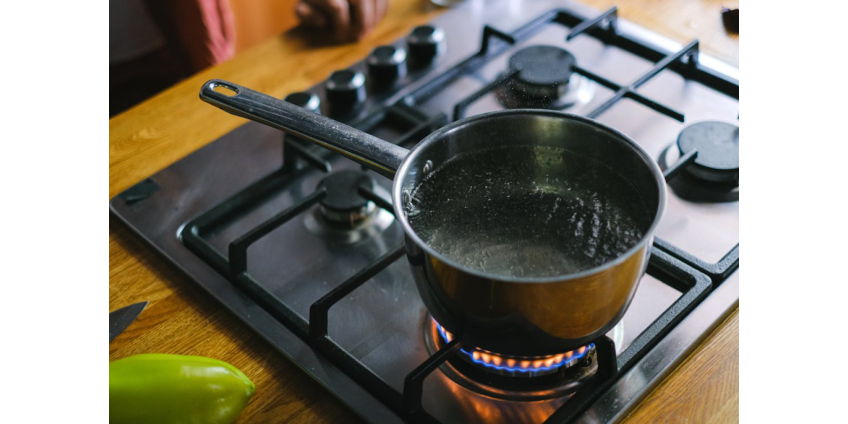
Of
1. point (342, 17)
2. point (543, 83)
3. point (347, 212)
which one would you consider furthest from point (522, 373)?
point (342, 17)

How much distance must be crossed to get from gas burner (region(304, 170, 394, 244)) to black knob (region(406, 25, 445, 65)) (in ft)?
0.72

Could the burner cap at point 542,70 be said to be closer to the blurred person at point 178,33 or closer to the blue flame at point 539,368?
the blurred person at point 178,33

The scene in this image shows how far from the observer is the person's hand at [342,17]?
36.6 inches

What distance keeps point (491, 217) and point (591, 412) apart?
0.52 feet

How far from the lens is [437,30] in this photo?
914 mm

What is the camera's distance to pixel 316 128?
591 mm

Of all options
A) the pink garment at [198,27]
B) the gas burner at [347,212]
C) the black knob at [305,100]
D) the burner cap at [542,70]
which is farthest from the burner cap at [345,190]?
the pink garment at [198,27]

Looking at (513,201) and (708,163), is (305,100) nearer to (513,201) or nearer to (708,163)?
(513,201)

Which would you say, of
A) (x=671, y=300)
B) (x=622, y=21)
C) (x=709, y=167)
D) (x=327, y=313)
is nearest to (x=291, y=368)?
(x=327, y=313)

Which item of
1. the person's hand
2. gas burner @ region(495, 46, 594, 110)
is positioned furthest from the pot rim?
the person's hand

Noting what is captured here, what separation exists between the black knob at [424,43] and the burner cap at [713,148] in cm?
29

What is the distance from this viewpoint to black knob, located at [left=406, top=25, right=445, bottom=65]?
90 cm

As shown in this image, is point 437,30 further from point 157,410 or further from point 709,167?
point 157,410

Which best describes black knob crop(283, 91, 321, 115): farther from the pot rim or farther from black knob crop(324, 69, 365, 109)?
the pot rim
